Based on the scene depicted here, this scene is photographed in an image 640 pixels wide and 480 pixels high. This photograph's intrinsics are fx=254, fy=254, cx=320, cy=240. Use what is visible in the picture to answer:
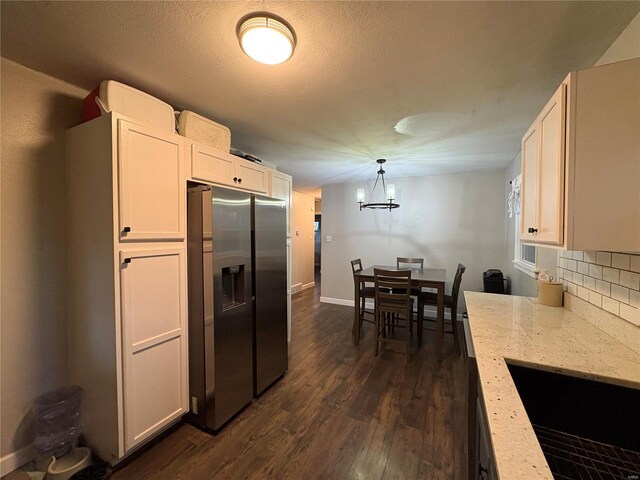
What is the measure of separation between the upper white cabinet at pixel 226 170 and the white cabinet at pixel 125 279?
0.42ft

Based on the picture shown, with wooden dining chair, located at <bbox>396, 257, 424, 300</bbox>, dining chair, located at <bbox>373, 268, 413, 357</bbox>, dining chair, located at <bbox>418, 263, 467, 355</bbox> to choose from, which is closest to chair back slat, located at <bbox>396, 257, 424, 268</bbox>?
wooden dining chair, located at <bbox>396, 257, 424, 300</bbox>

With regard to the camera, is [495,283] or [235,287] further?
[495,283]

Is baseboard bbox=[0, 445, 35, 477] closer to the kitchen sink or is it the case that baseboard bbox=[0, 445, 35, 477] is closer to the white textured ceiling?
the white textured ceiling

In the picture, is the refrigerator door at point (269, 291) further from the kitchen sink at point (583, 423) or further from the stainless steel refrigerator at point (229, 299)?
the kitchen sink at point (583, 423)

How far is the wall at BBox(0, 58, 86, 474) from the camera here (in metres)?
1.43

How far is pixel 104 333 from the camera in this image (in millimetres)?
1431

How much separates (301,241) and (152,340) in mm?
4636

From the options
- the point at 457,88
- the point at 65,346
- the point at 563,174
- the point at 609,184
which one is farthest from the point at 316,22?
the point at 65,346

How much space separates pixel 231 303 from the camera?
6.32ft

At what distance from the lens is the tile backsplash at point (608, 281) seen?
1.09 meters

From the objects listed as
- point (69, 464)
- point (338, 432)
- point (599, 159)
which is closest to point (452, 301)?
point (338, 432)

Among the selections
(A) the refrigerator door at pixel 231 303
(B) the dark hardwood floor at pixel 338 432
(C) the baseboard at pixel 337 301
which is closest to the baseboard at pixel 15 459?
(B) the dark hardwood floor at pixel 338 432

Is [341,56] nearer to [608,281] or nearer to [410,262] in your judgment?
[608,281]

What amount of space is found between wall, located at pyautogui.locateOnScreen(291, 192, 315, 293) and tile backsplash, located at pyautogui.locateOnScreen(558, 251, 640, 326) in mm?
4645
